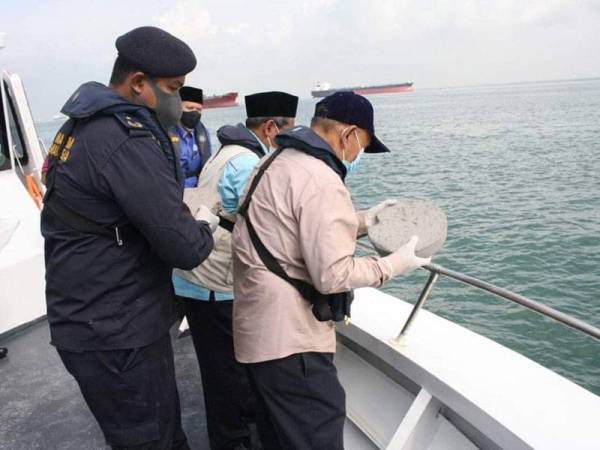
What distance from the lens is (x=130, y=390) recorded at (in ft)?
5.83

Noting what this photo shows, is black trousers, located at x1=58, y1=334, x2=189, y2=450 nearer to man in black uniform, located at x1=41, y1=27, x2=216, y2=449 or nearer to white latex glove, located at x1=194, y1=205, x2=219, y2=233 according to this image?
man in black uniform, located at x1=41, y1=27, x2=216, y2=449

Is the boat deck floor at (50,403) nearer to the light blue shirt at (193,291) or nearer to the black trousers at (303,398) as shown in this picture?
the light blue shirt at (193,291)

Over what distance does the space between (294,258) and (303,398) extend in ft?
1.65

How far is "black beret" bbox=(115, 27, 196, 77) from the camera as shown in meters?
1.61

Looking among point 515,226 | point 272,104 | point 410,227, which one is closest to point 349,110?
point 410,227

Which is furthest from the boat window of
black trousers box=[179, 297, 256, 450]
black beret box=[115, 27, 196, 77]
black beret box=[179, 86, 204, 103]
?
black beret box=[115, 27, 196, 77]

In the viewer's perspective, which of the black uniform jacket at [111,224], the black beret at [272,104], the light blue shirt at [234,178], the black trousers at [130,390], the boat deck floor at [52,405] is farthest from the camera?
the boat deck floor at [52,405]

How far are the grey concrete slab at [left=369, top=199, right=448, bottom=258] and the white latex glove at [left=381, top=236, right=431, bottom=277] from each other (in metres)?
0.04

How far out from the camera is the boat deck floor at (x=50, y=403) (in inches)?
108

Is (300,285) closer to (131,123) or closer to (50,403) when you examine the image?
(131,123)

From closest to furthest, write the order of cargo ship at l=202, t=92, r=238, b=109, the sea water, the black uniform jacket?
the black uniform jacket
the sea water
cargo ship at l=202, t=92, r=238, b=109

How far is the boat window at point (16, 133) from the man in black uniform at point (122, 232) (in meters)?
3.36

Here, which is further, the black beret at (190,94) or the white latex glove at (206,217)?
the black beret at (190,94)

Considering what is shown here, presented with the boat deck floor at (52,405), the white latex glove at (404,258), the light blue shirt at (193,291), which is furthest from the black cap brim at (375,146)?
the boat deck floor at (52,405)
